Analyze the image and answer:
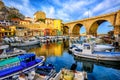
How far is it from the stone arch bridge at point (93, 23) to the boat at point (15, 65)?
33621 mm

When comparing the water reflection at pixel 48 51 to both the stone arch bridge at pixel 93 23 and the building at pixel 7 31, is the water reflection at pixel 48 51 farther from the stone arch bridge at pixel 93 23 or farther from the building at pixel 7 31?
the stone arch bridge at pixel 93 23

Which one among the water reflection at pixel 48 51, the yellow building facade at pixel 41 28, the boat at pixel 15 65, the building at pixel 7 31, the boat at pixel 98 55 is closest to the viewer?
the boat at pixel 15 65

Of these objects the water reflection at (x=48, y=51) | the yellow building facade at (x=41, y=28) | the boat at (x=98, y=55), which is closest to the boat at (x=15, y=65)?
the boat at (x=98, y=55)

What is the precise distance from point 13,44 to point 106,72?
84.6ft

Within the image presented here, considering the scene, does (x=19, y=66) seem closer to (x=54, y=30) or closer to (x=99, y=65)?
(x=99, y=65)

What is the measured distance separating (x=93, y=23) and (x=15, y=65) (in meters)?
50.1

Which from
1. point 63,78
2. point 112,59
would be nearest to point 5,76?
point 63,78

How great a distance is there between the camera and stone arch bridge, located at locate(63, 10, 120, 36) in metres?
40.8

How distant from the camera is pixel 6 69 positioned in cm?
1037

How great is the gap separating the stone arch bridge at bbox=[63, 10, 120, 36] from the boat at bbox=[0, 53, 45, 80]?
33.6 metres

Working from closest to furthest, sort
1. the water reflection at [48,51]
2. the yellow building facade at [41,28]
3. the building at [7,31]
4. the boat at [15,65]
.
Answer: the boat at [15,65], the water reflection at [48,51], the building at [7,31], the yellow building facade at [41,28]

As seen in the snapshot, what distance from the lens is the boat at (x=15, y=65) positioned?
10.1 metres

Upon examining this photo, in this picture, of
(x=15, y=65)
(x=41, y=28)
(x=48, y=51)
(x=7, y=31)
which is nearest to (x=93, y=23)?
(x=41, y=28)

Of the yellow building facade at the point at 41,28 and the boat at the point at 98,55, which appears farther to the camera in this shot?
the yellow building facade at the point at 41,28
